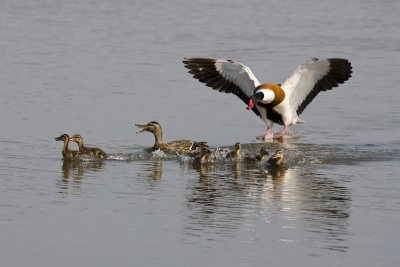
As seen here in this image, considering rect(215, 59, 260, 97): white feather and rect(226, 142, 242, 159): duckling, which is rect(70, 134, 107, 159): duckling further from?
rect(215, 59, 260, 97): white feather

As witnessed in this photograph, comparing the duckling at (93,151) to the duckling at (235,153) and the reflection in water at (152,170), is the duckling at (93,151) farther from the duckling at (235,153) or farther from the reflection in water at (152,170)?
the duckling at (235,153)

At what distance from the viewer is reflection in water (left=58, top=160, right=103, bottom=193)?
41.4ft

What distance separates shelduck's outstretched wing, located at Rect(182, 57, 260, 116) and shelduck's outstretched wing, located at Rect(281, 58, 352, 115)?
544mm

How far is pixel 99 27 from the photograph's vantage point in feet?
81.4

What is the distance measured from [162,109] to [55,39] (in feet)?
20.7

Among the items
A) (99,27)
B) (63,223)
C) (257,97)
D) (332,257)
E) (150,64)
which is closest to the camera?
(332,257)

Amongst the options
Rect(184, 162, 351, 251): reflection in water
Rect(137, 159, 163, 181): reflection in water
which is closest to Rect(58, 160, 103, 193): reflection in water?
Rect(137, 159, 163, 181): reflection in water

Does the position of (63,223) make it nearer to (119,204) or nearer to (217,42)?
(119,204)

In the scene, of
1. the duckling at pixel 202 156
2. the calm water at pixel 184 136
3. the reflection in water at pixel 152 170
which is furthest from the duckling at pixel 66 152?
the duckling at pixel 202 156

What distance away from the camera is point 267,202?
11.9m

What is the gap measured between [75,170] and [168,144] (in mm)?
1638

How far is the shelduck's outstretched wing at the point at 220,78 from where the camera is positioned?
1738cm

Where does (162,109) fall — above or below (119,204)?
above

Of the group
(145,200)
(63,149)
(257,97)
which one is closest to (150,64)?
(257,97)
